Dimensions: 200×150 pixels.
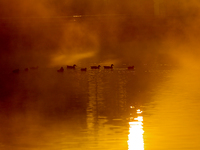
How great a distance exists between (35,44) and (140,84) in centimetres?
2955

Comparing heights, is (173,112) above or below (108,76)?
below

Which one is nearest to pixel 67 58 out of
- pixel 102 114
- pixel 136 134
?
pixel 102 114

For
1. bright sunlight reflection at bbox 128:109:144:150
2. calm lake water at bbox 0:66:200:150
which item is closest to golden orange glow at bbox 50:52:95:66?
calm lake water at bbox 0:66:200:150

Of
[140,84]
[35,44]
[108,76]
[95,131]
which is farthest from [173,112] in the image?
[35,44]

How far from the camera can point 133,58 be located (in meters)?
40.2

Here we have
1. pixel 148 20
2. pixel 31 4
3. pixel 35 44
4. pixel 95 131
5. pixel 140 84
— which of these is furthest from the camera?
pixel 31 4

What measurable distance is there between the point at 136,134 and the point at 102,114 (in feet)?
9.42

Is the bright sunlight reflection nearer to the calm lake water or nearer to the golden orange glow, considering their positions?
the calm lake water

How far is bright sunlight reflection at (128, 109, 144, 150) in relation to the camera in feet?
36.7

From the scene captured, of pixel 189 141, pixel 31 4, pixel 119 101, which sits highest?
pixel 31 4

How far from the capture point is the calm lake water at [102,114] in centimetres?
1161

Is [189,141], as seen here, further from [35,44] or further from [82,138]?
→ [35,44]

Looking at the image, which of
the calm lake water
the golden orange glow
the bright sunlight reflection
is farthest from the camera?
the golden orange glow

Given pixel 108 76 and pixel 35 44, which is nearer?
pixel 108 76
